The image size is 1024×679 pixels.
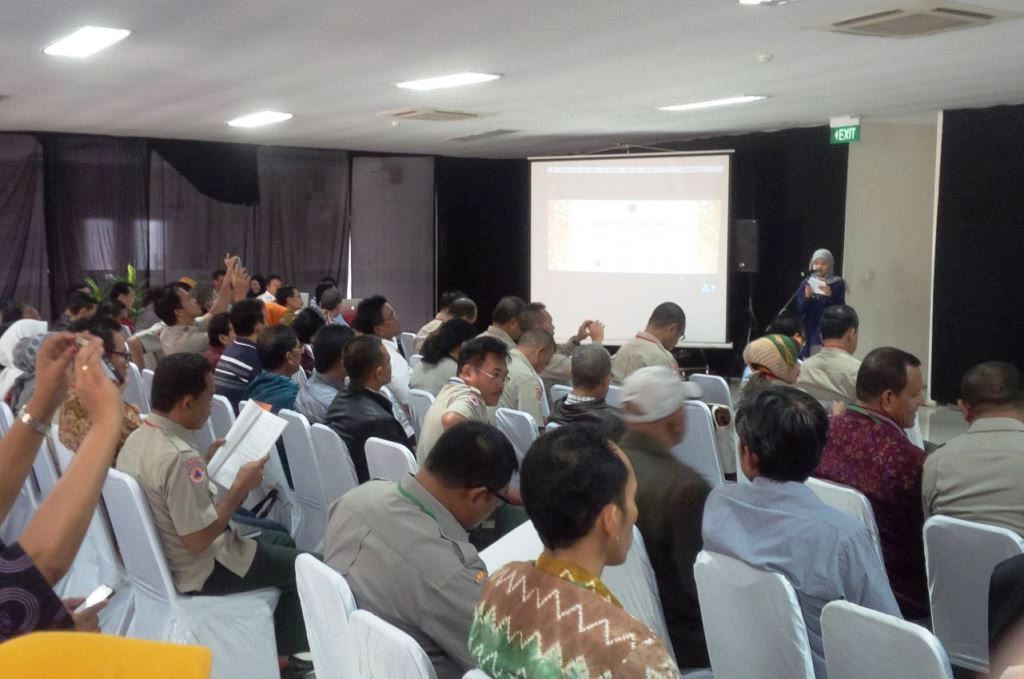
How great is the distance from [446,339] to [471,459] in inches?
126

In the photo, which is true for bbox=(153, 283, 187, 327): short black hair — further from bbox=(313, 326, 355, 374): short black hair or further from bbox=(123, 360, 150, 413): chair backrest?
bbox=(313, 326, 355, 374): short black hair

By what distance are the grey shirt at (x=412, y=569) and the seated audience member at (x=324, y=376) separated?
2.67 meters

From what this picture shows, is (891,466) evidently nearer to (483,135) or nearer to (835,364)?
(835,364)

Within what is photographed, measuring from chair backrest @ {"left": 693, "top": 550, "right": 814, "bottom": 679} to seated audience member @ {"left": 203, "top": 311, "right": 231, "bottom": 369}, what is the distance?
14.3ft

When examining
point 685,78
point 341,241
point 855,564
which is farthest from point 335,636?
point 341,241

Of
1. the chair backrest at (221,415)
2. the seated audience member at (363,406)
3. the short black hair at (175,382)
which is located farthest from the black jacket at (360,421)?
the short black hair at (175,382)

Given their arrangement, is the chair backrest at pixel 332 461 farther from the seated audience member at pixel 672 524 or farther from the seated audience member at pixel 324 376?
the seated audience member at pixel 672 524

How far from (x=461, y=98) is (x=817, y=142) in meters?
4.53

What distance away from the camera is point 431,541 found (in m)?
2.21

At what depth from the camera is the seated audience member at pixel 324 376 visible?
16.4ft

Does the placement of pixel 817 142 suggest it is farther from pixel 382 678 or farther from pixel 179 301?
pixel 382 678

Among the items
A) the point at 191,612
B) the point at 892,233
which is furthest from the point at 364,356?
the point at 892,233

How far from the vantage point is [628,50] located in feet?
21.4

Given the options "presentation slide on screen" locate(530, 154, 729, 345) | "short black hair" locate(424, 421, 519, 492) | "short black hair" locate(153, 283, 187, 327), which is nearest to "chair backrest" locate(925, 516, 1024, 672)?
"short black hair" locate(424, 421, 519, 492)
